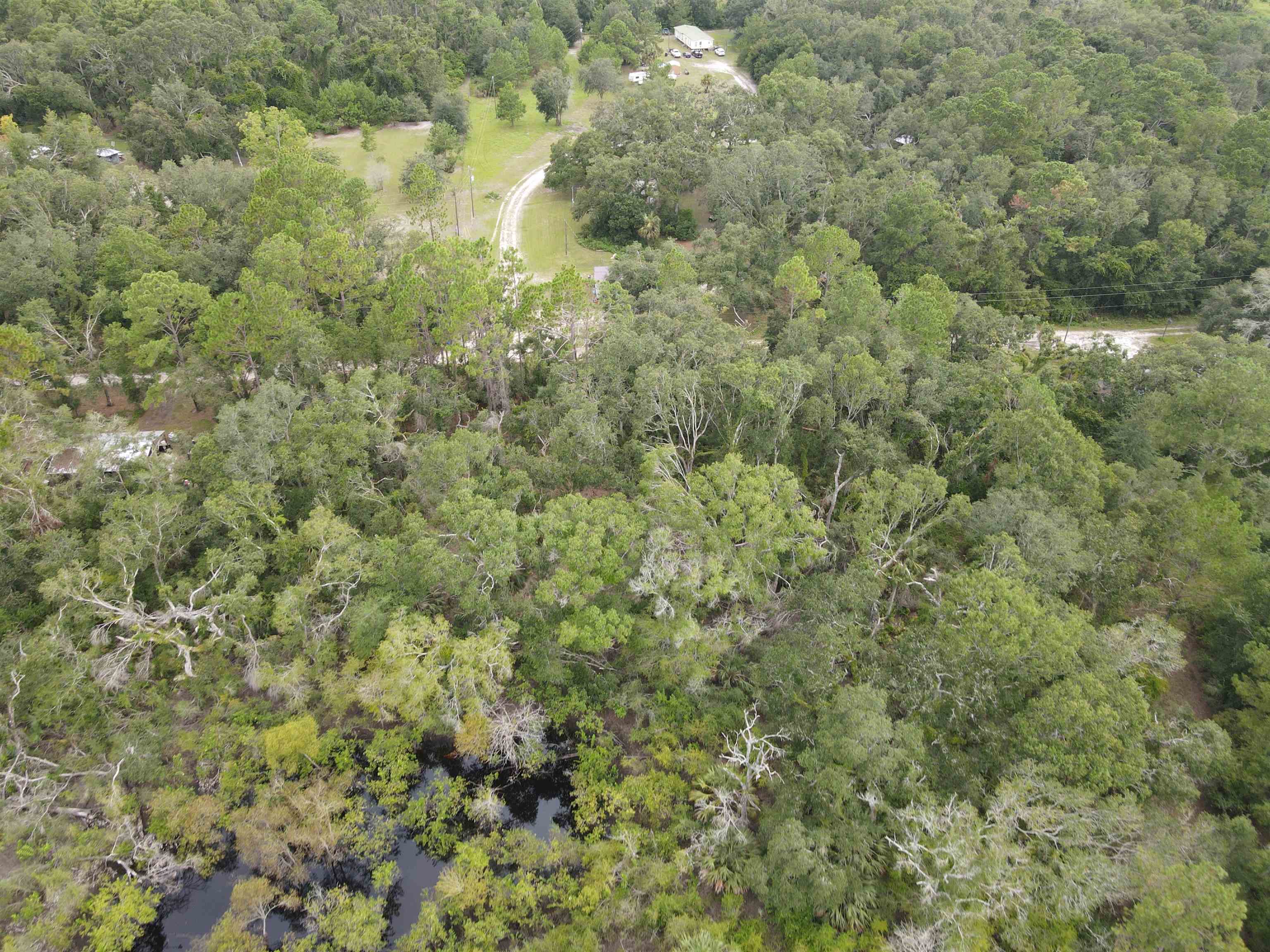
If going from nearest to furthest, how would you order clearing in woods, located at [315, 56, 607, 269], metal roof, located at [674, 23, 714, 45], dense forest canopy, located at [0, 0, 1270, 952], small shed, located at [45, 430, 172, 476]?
dense forest canopy, located at [0, 0, 1270, 952]
small shed, located at [45, 430, 172, 476]
clearing in woods, located at [315, 56, 607, 269]
metal roof, located at [674, 23, 714, 45]

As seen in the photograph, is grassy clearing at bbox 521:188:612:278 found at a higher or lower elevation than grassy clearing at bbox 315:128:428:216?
lower

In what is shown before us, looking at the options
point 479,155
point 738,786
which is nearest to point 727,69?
point 479,155

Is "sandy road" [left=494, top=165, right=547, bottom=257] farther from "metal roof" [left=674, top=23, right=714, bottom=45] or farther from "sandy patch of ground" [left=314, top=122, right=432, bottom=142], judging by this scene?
"metal roof" [left=674, top=23, right=714, bottom=45]

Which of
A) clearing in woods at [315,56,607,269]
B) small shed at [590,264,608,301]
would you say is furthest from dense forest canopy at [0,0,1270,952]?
clearing in woods at [315,56,607,269]

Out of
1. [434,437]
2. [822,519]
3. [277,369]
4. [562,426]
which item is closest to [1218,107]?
[822,519]

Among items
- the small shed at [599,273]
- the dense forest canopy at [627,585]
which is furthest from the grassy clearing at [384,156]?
the small shed at [599,273]

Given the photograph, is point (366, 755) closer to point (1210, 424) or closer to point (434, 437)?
point (434, 437)

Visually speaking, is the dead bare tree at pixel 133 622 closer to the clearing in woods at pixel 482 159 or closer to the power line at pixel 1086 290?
the clearing in woods at pixel 482 159
